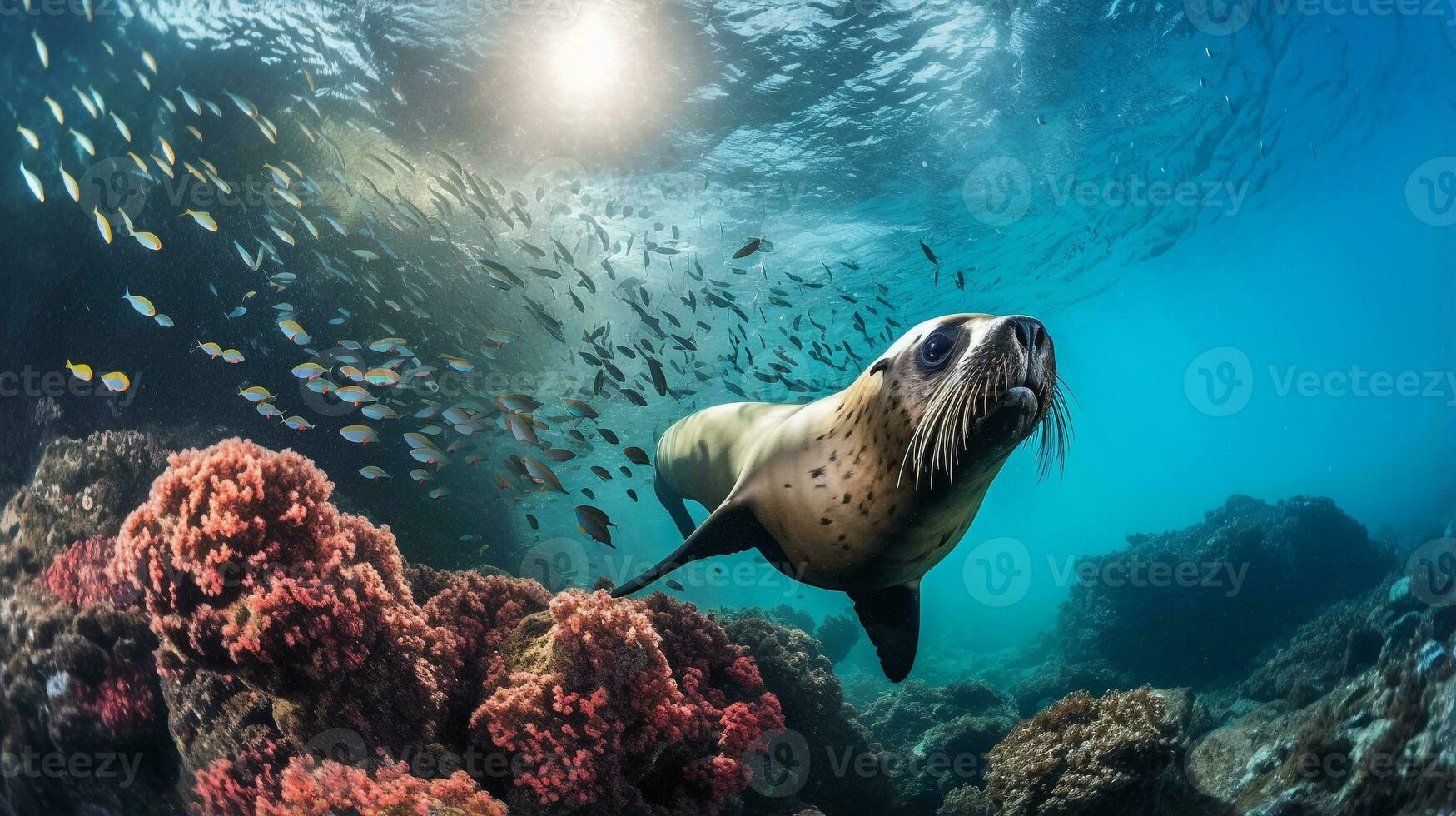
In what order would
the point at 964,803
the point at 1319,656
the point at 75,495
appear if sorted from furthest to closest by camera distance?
the point at 1319,656 → the point at 75,495 → the point at 964,803

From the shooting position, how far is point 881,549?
108 inches

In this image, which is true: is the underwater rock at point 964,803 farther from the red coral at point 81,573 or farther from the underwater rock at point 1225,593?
the underwater rock at point 1225,593

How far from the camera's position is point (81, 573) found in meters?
5.63

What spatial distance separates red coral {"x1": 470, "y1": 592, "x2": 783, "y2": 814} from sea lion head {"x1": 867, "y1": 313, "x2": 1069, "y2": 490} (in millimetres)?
2154

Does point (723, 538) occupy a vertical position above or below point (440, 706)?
above

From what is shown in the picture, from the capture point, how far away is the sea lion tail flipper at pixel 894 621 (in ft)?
12.0

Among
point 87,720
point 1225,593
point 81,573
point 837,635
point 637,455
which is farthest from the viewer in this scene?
point 837,635

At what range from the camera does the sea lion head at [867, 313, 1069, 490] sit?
209 centimetres

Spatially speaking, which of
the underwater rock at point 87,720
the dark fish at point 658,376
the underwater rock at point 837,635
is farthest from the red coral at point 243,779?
the underwater rock at point 837,635

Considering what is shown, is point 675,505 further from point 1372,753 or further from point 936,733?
point 936,733

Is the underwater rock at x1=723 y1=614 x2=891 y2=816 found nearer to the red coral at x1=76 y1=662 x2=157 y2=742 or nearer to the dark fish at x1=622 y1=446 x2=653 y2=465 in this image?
the dark fish at x1=622 y1=446 x2=653 y2=465


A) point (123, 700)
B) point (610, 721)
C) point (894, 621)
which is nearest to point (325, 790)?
point (610, 721)

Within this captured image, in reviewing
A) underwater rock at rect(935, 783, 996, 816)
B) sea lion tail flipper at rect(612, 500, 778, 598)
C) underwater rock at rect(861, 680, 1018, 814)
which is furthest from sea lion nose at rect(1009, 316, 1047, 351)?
underwater rock at rect(861, 680, 1018, 814)

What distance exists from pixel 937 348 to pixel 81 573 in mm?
7803
